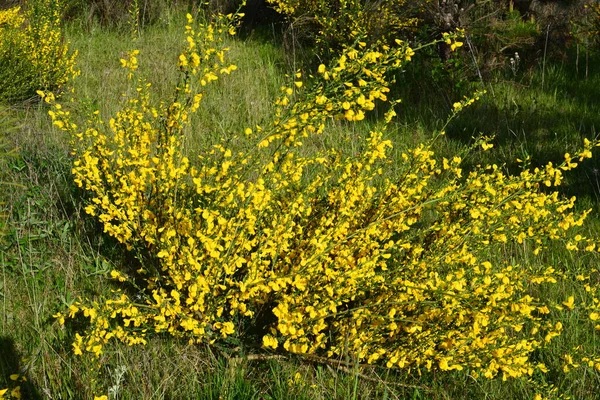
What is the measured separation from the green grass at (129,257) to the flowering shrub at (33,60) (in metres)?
0.22

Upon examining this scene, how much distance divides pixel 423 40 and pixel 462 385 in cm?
384

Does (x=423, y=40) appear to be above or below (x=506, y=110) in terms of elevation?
above

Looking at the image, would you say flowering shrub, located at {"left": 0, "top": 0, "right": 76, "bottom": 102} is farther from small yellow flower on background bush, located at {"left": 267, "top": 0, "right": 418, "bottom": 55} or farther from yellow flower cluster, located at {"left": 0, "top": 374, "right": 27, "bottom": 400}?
yellow flower cluster, located at {"left": 0, "top": 374, "right": 27, "bottom": 400}

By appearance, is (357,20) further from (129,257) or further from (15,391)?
(15,391)

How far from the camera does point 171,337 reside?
2.41 metres

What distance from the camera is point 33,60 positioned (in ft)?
15.9

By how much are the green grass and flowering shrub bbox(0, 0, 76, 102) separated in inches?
8.6

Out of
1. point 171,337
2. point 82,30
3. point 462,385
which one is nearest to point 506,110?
point 462,385

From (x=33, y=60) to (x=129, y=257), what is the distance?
2.61m

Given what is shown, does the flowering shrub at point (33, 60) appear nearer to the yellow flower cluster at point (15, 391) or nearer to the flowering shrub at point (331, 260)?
the flowering shrub at point (331, 260)

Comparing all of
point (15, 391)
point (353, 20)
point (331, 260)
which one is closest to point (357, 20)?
point (353, 20)

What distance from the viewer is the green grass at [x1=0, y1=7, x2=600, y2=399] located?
220 cm

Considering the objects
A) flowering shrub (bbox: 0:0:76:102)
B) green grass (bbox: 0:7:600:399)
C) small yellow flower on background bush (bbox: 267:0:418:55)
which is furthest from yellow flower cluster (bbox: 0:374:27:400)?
small yellow flower on background bush (bbox: 267:0:418:55)

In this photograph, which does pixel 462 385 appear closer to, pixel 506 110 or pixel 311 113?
pixel 311 113
